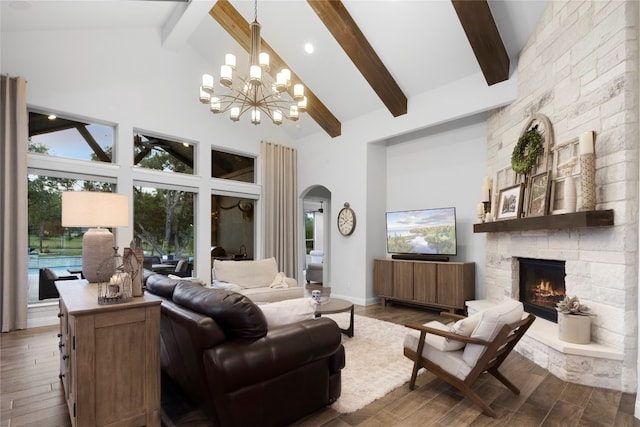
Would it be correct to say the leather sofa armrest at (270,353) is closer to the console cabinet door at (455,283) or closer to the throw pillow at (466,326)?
the throw pillow at (466,326)

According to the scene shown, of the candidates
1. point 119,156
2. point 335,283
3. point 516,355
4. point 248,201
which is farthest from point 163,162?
point 516,355

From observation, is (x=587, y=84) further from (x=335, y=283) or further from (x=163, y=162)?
(x=163, y=162)

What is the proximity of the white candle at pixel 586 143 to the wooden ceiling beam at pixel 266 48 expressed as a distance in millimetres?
4448

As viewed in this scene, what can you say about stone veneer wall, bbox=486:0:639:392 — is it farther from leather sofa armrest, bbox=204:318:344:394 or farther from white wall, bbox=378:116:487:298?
leather sofa armrest, bbox=204:318:344:394

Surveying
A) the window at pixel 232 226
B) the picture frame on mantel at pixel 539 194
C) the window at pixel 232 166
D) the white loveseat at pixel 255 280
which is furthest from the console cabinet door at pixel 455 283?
the window at pixel 232 166

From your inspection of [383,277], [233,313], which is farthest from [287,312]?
[383,277]

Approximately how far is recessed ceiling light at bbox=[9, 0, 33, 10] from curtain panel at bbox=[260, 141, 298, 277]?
13.3ft

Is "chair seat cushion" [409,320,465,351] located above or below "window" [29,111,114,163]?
below

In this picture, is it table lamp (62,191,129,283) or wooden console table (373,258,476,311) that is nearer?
table lamp (62,191,129,283)

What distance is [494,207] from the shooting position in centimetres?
470

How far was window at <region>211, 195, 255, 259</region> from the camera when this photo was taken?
267 inches

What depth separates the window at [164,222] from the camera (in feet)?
19.0

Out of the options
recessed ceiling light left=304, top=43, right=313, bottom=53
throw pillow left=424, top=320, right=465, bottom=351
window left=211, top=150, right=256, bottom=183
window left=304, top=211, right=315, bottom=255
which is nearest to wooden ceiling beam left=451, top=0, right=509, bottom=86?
recessed ceiling light left=304, top=43, right=313, bottom=53

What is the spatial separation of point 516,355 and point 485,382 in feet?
3.14
